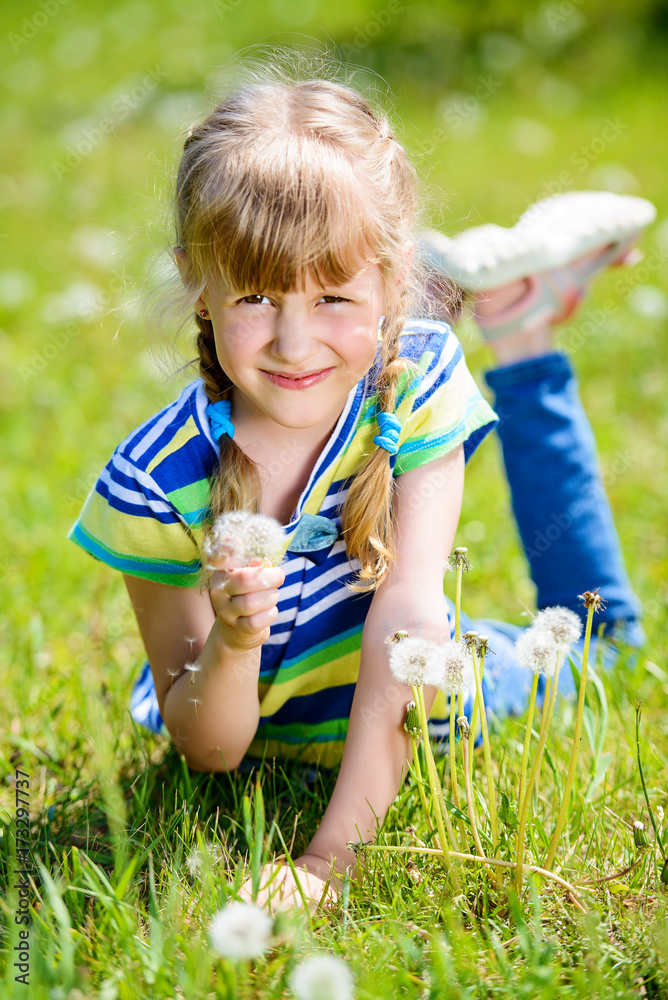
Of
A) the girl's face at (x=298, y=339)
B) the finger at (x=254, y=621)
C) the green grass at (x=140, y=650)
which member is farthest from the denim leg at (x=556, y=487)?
the finger at (x=254, y=621)

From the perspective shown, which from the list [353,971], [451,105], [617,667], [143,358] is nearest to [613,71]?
[451,105]

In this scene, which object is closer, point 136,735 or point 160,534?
point 160,534

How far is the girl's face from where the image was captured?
3.86 ft

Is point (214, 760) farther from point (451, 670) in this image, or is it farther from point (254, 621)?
point (451, 670)

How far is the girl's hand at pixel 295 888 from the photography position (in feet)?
3.48

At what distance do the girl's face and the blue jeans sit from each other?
70cm

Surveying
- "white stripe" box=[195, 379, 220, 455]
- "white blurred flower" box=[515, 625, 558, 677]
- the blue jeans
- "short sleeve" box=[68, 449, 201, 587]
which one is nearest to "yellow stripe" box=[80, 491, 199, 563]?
"short sleeve" box=[68, 449, 201, 587]

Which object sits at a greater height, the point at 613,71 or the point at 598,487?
the point at 613,71

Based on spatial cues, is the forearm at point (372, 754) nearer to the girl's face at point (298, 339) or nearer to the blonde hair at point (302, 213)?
the blonde hair at point (302, 213)

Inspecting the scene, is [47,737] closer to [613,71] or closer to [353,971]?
[353,971]

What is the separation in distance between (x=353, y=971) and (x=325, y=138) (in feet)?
3.05

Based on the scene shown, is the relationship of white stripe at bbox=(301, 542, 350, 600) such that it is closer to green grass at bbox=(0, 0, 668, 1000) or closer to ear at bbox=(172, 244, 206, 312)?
green grass at bbox=(0, 0, 668, 1000)

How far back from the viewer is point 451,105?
5.62 m

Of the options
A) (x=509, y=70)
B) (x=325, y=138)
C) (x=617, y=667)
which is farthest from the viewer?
(x=509, y=70)
